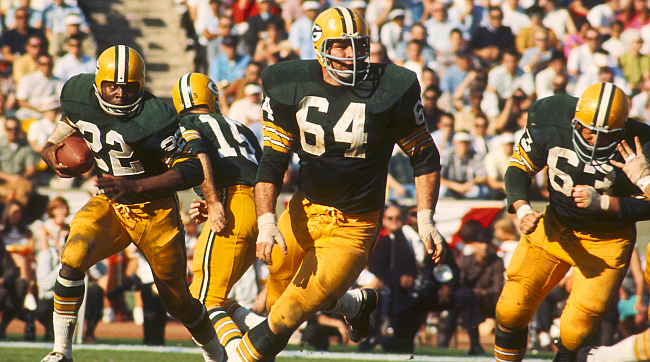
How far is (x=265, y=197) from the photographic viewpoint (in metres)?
3.91

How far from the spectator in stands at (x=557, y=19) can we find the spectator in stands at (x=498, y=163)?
3.08 metres

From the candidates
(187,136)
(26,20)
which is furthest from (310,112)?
(26,20)

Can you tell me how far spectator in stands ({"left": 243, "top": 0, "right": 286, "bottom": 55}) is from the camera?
1048 cm

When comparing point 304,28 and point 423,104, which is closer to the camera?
point 423,104

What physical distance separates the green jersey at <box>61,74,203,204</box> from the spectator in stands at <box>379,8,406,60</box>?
6.24m

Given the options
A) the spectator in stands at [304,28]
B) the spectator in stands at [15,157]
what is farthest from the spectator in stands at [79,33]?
the spectator in stands at [304,28]

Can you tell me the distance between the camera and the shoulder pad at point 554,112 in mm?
4367

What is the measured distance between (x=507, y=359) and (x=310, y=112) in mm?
2038

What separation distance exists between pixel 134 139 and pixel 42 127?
5.39 meters

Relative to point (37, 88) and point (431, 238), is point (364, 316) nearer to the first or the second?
point (431, 238)

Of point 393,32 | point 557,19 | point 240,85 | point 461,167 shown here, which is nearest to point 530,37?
point 557,19

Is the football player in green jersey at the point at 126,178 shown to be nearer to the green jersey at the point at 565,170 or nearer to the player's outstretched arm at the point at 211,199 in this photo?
the player's outstretched arm at the point at 211,199

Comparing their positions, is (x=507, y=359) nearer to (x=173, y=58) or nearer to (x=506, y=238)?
(x=506, y=238)

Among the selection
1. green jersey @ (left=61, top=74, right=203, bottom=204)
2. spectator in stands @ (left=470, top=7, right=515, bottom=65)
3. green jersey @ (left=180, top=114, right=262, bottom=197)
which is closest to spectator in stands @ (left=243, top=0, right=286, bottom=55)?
spectator in stands @ (left=470, top=7, right=515, bottom=65)
